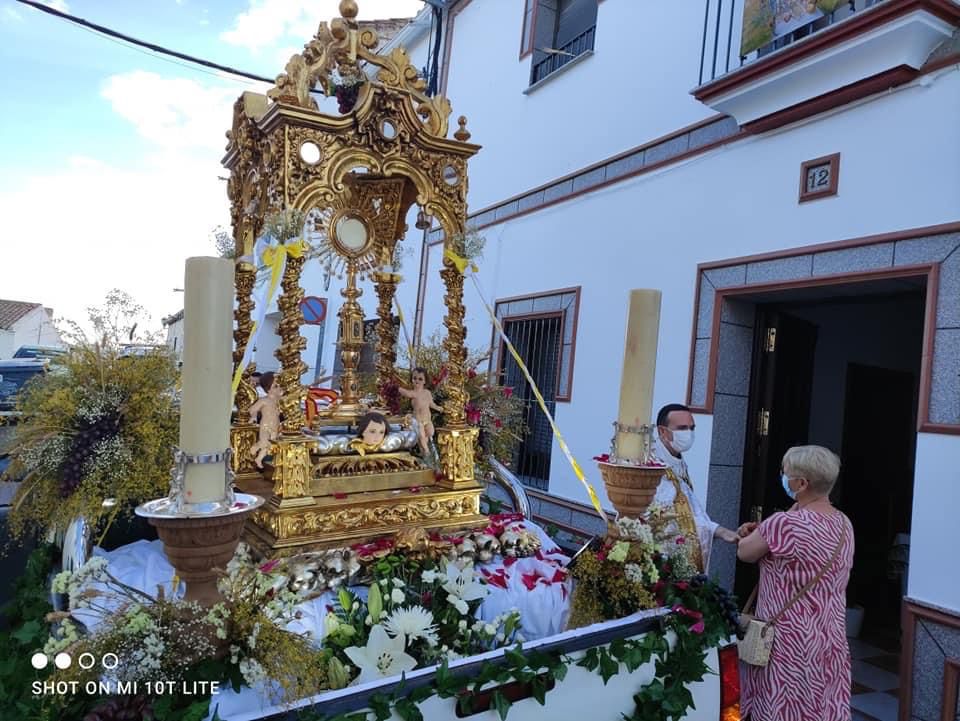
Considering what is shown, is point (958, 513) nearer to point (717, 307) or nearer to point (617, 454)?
point (717, 307)

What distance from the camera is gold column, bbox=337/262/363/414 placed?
151 inches

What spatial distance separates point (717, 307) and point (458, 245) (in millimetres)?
2163

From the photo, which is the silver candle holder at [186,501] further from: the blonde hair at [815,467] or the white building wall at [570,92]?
the white building wall at [570,92]

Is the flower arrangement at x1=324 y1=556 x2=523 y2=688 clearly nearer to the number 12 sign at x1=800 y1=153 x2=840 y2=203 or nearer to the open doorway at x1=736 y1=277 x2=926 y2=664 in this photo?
the open doorway at x1=736 y1=277 x2=926 y2=664

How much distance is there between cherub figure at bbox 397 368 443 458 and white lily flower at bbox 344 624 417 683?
148 centimetres

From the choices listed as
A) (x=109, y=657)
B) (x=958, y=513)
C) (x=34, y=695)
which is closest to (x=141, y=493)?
(x=34, y=695)

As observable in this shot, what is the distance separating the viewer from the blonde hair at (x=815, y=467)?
8.48 feet

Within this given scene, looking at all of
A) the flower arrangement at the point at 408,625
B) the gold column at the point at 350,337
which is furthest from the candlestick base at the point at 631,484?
the gold column at the point at 350,337

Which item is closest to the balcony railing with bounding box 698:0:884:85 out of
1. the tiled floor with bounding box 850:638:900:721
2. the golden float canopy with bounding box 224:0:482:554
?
the golden float canopy with bounding box 224:0:482:554

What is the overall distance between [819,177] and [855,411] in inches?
130

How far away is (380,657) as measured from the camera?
5.72 ft

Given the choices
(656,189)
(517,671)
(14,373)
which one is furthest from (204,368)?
(14,373)

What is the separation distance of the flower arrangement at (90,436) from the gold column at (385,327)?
158cm

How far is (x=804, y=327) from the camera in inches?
192
